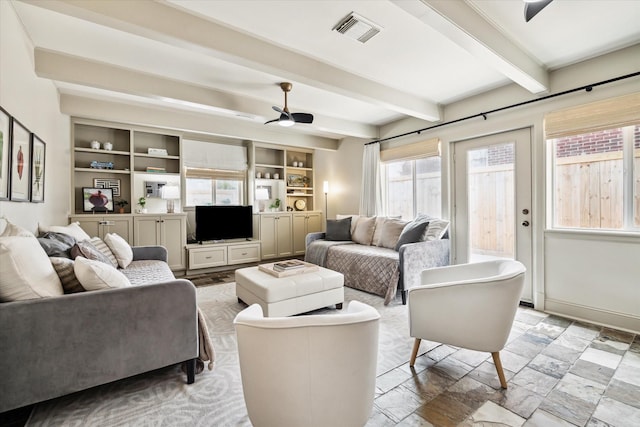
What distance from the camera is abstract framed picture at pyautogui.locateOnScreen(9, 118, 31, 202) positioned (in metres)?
2.02

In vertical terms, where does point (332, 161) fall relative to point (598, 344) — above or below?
above

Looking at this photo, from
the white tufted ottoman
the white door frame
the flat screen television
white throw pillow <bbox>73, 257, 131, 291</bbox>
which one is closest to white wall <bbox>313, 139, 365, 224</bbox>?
the flat screen television

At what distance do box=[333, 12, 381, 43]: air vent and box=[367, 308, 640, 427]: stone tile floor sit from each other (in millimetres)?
2528

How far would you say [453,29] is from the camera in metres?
1.94

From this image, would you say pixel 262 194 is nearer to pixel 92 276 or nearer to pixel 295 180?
pixel 295 180

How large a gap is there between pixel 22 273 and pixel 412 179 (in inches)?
174

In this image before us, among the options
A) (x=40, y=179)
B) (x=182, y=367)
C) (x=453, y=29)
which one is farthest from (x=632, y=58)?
(x=40, y=179)

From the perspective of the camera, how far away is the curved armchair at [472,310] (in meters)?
1.73

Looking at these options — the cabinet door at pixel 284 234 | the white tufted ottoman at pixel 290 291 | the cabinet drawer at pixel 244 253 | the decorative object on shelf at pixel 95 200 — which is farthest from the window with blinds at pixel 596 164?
the decorative object on shelf at pixel 95 200

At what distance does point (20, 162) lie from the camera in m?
2.16

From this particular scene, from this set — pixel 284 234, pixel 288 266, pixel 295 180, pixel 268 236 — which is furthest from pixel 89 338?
pixel 295 180

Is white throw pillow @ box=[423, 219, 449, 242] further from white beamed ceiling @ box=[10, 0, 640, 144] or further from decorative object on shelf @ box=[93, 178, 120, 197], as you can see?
decorative object on shelf @ box=[93, 178, 120, 197]

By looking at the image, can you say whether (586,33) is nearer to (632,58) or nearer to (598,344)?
(632,58)

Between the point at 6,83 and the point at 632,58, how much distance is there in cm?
491
